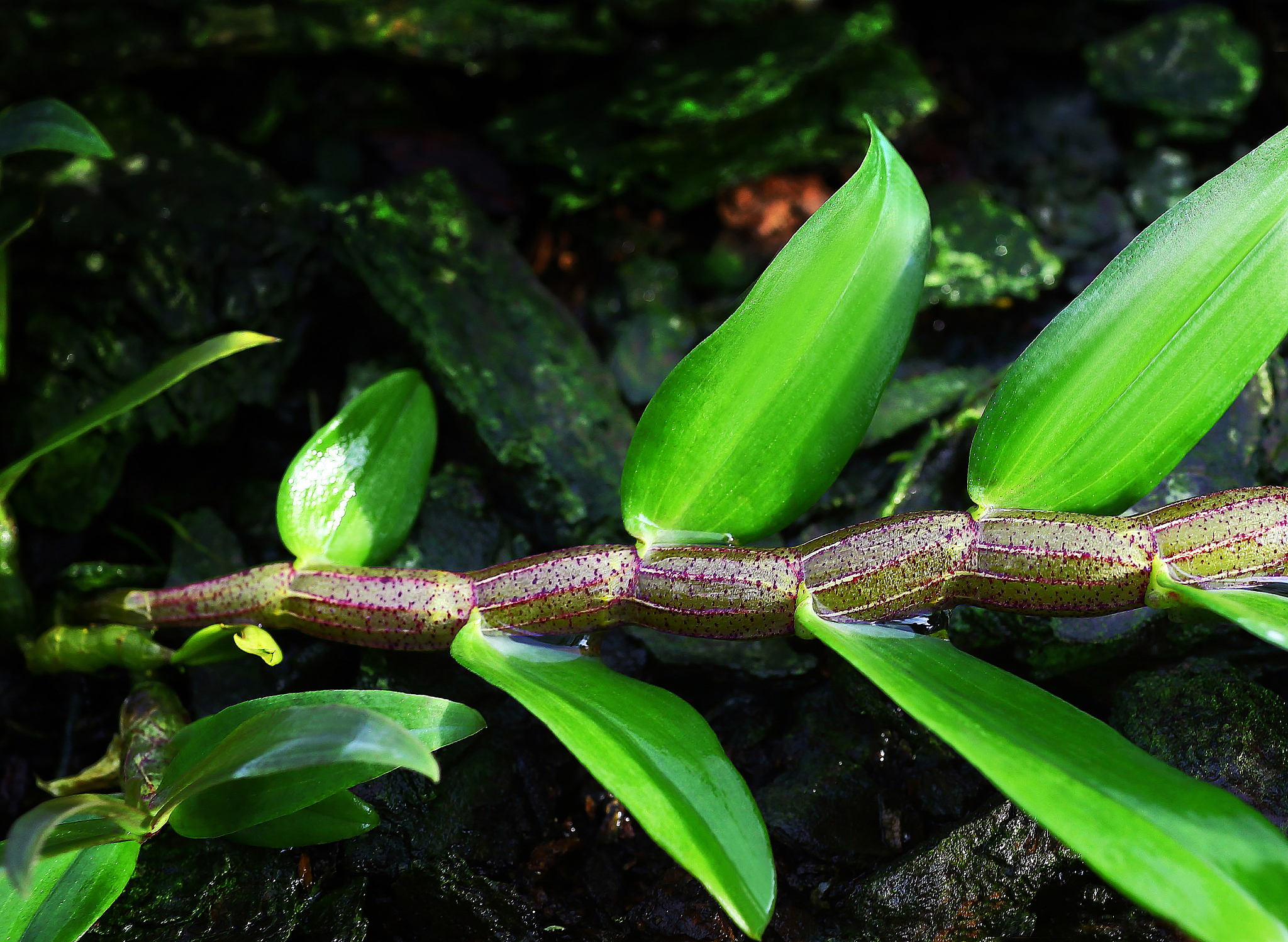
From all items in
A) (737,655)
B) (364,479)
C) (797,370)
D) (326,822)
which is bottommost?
(737,655)

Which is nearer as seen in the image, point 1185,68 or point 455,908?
point 455,908

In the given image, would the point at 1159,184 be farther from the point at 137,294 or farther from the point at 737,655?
the point at 137,294

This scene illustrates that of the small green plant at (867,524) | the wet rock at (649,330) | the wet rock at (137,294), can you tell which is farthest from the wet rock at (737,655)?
the wet rock at (137,294)

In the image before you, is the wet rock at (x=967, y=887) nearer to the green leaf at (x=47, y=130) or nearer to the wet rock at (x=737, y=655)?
the wet rock at (x=737, y=655)

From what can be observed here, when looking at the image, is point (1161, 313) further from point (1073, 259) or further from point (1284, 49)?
point (1284, 49)

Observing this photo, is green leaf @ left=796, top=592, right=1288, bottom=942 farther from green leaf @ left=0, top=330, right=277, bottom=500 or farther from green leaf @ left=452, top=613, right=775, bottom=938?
green leaf @ left=0, top=330, right=277, bottom=500

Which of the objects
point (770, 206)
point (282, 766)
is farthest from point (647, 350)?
point (282, 766)

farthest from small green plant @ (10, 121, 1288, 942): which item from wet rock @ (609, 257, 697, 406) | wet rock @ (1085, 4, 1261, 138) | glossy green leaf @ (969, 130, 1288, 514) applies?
wet rock @ (1085, 4, 1261, 138)
